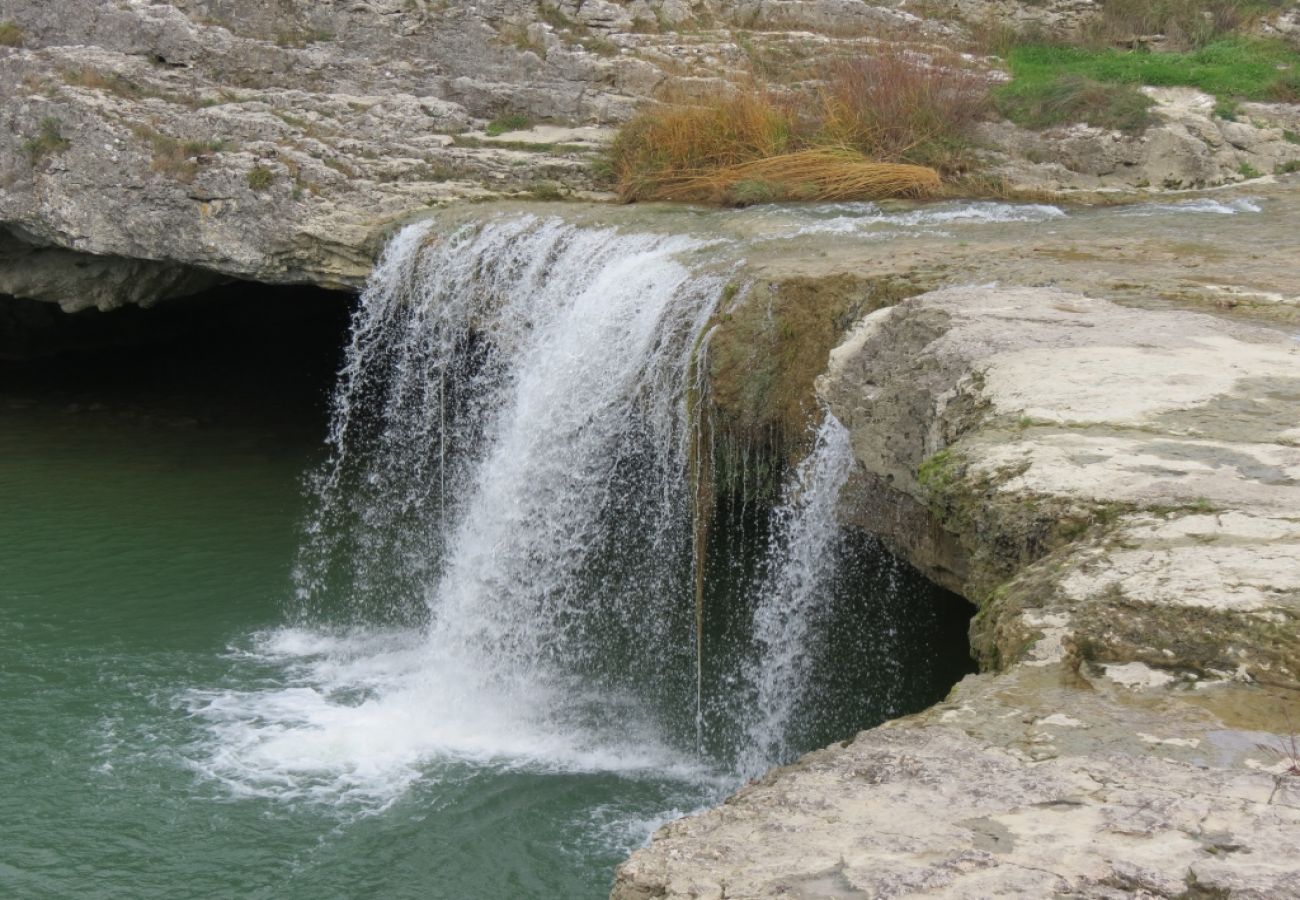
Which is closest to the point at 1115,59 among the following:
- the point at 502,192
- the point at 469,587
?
the point at 502,192

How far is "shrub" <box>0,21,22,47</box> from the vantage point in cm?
1124

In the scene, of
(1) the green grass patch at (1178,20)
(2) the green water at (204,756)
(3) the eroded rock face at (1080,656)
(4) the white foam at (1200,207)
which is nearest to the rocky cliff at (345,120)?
(4) the white foam at (1200,207)

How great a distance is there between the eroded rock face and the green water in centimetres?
236

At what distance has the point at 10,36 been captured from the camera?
1127 centimetres

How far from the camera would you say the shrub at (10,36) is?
443 inches

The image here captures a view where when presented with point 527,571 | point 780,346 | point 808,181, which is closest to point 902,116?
point 808,181

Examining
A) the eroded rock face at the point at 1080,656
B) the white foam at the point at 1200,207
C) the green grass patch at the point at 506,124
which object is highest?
the green grass patch at the point at 506,124

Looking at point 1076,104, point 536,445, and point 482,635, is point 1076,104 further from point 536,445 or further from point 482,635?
point 482,635

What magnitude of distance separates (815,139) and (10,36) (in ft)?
22.3

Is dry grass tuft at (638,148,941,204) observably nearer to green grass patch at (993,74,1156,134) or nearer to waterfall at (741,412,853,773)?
green grass patch at (993,74,1156,134)

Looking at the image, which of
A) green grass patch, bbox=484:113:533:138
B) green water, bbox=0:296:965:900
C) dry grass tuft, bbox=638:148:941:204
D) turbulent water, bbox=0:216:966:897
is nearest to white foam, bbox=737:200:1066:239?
dry grass tuft, bbox=638:148:941:204

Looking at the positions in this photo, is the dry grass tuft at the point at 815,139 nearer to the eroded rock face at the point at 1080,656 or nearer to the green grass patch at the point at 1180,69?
the green grass patch at the point at 1180,69

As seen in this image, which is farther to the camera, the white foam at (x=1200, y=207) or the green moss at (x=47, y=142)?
the green moss at (x=47, y=142)

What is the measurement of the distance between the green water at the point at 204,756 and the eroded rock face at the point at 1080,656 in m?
2.36
